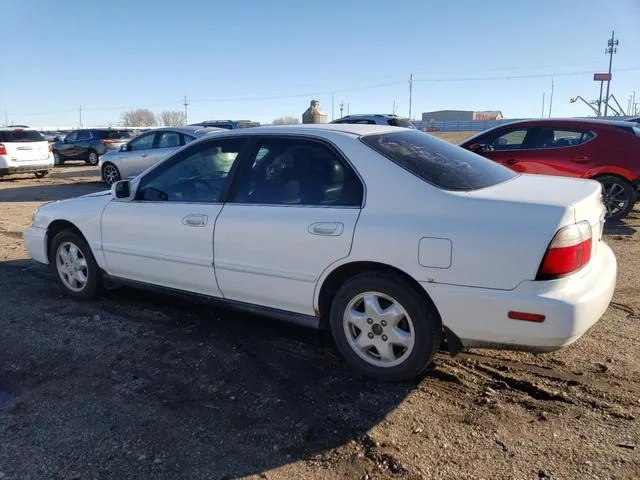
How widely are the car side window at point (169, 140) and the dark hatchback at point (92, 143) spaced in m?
9.66

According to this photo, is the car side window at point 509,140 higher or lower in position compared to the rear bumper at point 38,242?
higher

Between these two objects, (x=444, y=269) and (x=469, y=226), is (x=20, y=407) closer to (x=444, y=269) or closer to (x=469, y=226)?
(x=444, y=269)

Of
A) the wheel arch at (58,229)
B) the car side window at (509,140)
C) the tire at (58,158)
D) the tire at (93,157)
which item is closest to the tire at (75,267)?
the wheel arch at (58,229)

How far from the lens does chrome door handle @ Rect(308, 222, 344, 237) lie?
344 centimetres

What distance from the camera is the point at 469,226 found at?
3.05 meters

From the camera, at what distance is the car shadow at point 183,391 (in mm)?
2824

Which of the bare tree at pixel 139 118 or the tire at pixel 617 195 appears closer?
the tire at pixel 617 195

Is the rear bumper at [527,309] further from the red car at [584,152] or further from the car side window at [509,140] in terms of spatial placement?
the car side window at [509,140]

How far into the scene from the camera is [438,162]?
363 centimetres

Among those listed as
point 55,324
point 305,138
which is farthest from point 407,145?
point 55,324

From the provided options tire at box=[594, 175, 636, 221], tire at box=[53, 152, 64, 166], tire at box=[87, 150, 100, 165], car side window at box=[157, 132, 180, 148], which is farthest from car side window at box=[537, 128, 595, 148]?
tire at box=[53, 152, 64, 166]

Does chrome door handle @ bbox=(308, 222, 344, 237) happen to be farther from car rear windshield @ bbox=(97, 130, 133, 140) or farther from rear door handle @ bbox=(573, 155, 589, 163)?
car rear windshield @ bbox=(97, 130, 133, 140)

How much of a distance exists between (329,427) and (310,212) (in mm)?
1349

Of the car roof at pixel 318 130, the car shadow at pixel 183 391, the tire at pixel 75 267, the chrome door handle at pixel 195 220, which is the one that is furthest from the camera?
the tire at pixel 75 267
